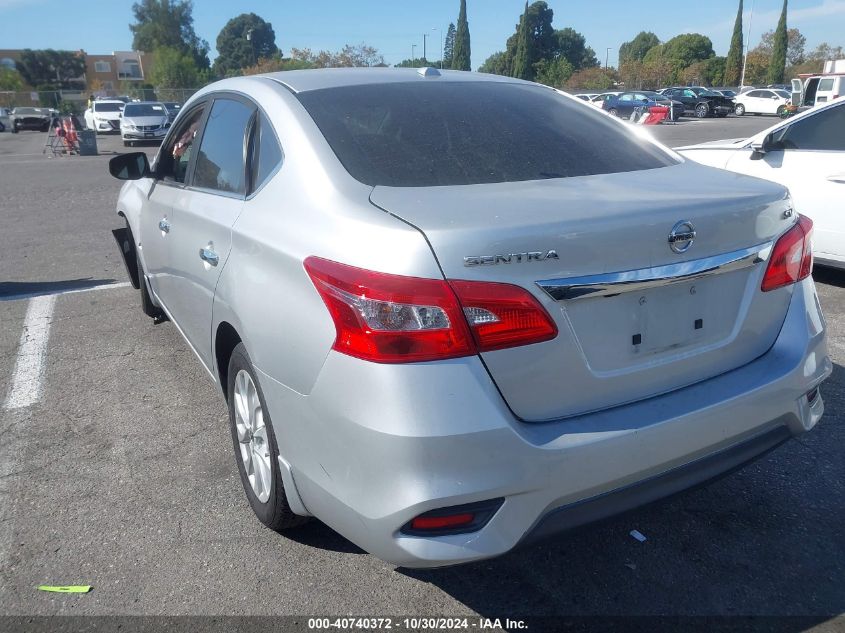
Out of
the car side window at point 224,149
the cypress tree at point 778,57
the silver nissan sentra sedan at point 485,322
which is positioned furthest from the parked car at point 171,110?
the cypress tree at point 778,57

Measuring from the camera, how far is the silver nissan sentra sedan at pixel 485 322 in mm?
1945

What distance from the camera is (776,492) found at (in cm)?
312

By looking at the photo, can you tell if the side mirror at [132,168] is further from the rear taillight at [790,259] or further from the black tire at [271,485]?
the rear taillight at [790,259]

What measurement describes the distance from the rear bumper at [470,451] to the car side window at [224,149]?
1136 mm

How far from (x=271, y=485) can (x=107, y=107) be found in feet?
117

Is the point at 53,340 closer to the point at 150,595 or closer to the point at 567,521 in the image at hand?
the point at 150,595

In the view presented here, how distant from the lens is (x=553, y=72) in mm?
77125

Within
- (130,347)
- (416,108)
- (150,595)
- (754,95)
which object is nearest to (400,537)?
(150,595)

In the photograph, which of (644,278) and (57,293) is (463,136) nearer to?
(644,278)

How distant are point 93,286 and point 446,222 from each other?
218 inches

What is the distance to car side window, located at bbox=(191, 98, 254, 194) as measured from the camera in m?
3.07

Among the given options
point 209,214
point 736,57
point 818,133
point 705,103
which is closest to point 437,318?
point 209,214

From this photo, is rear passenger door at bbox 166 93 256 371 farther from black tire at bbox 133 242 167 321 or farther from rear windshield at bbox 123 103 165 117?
rear windshield at bbox 123 103 165 117

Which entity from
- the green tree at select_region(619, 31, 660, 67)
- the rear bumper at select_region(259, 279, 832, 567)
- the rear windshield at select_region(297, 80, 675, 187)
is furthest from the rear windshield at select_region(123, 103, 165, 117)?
the green tree at select_region(619, 31, 660, 67)
